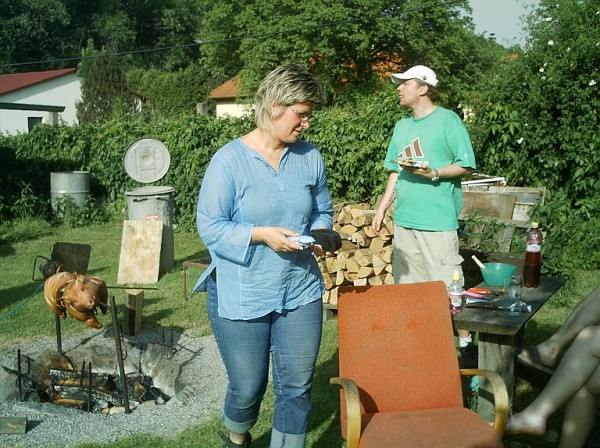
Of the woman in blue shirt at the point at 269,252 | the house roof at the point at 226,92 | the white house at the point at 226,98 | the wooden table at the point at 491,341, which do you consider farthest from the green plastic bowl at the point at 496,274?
the house roof at the point at 226,92

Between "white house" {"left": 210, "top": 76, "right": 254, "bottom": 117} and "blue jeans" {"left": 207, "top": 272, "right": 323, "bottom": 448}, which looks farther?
"white house" {"left": 210, "top": 76, "right": 254, "bottom": 117}

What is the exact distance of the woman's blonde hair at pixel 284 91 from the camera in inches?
115

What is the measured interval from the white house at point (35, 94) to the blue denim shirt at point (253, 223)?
3031cm

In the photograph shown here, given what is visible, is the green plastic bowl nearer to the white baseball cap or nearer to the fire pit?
the white baseball cap

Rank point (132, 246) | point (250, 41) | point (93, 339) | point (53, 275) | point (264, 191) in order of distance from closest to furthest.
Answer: point (264, 191) < point (53, 275) < point (93, 339) < point (132, 246) < point (250, 41)

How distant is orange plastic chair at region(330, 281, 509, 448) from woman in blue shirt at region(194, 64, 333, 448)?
0.23m

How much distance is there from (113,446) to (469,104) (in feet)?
24.5

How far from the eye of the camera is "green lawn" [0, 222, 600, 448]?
407cm

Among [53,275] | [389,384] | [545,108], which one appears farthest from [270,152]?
[545,108]

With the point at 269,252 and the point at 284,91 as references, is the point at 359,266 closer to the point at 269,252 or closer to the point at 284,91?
the point at 269,252

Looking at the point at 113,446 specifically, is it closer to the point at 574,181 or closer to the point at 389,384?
the point at 389,384

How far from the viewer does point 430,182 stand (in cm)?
474

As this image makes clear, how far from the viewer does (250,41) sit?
3353 centimetres

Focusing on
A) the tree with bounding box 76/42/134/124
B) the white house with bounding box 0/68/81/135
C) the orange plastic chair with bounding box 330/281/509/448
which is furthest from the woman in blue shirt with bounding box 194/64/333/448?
the tree with bounding box 76/42/134/124
